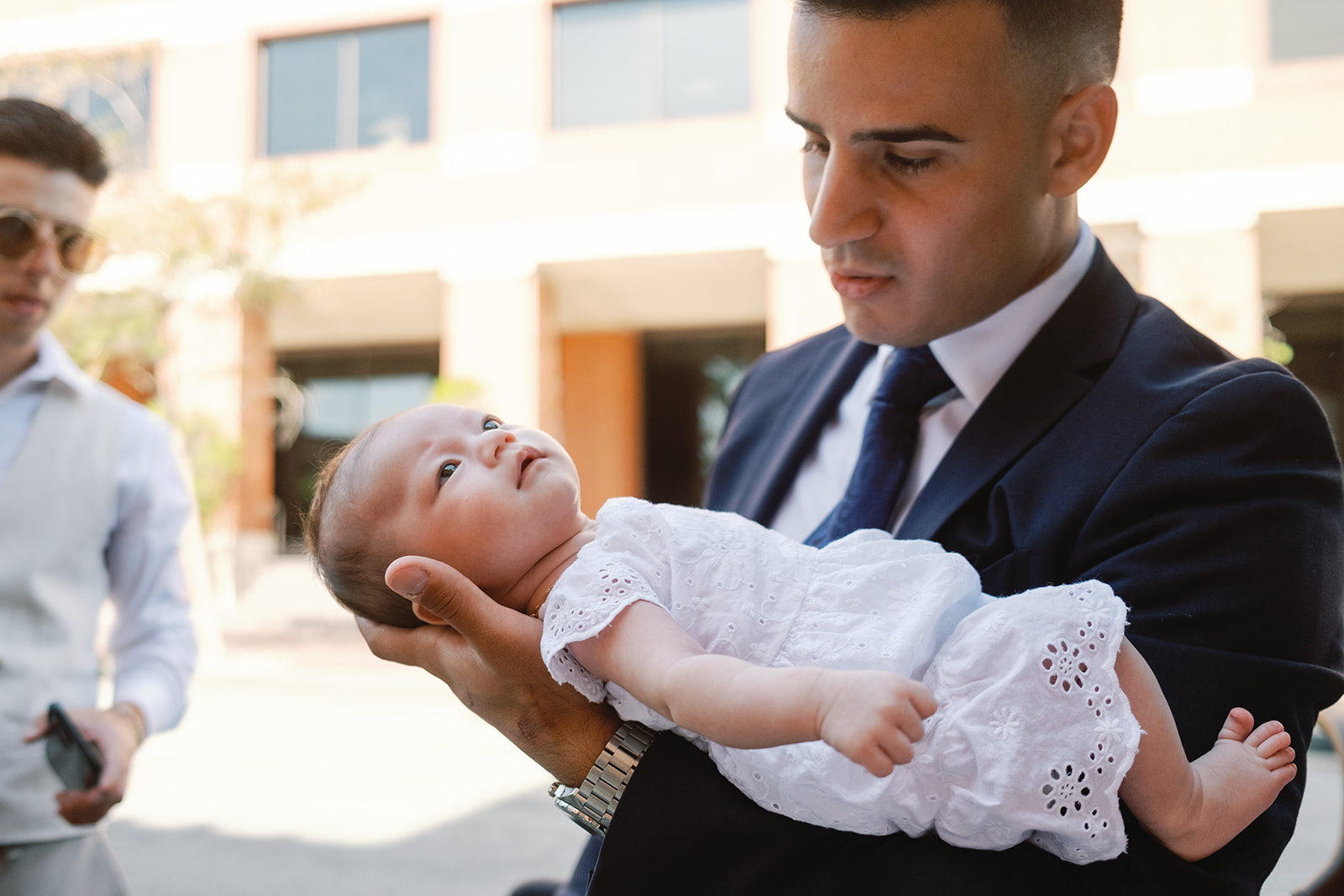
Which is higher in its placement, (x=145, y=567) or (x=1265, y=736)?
(x=1265, y=736)

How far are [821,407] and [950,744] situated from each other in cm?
92

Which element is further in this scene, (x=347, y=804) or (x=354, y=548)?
(x=347, y=804)

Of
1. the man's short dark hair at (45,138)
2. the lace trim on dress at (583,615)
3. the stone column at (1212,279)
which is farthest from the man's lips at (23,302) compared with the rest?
the stone column at (1212,279)

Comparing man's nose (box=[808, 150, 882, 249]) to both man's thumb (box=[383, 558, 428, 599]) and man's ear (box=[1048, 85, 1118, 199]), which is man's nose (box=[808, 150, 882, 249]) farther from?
man's thumb (box=[383, 558, 428, 599])

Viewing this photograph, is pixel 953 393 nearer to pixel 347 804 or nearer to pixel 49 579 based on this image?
pixel 49 579

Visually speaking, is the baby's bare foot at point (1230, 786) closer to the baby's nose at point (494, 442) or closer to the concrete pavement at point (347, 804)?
the baby's nose at point (494, 442)

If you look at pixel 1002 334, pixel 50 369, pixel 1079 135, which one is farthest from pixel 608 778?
pixel 50 369

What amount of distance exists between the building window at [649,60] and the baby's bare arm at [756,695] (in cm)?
1306

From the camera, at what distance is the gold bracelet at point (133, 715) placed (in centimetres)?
238

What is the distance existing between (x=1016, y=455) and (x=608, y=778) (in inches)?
28.8

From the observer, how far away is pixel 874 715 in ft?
3.19

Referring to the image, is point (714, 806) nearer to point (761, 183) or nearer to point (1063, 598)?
point (1063, 598)

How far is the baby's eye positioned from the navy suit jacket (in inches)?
22.2

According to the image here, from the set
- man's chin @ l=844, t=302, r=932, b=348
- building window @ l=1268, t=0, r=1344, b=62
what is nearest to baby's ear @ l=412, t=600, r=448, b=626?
man's chin @ l=844, t=302, r=932, b=348
